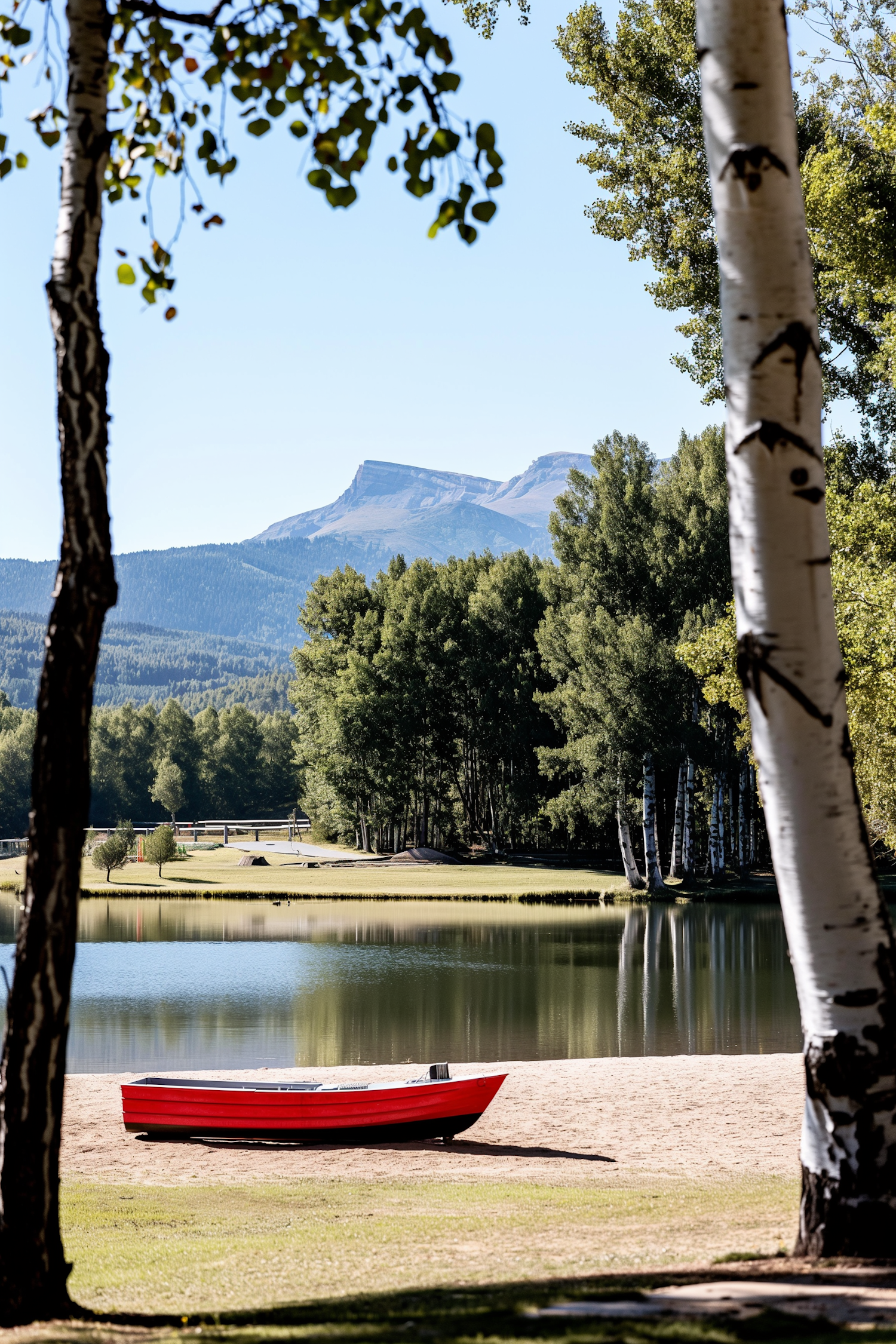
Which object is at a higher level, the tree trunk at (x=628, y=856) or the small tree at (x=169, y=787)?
the small tree at (x=169, y=787)

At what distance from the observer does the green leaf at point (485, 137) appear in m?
5.73

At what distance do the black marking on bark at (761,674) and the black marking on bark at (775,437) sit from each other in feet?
2.60

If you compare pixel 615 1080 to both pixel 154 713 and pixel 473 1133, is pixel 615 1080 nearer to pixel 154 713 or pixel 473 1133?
pixel 473 1133

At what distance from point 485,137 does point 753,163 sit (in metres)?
1.50

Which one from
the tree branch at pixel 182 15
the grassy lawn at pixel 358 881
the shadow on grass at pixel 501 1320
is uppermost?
the tree branch at pixel 182 15

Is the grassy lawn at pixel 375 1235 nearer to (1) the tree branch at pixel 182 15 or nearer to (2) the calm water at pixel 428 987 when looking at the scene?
(1) the tree branch at pixel 182 15

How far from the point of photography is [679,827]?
51.6 metres

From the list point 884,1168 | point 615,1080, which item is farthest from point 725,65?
point 615,1080

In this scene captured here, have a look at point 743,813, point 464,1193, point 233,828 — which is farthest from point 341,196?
point 233,828

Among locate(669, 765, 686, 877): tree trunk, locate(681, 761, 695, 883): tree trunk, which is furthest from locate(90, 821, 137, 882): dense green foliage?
locate(681, 761, 695, 883): tree trunk

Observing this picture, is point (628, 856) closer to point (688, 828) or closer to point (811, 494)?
point (688, 828)

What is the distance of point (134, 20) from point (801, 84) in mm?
17113

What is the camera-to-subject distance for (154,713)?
127 metres

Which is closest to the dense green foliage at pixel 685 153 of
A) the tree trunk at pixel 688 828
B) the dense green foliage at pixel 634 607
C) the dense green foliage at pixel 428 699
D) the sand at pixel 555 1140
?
the sand at pixel 555 1140
